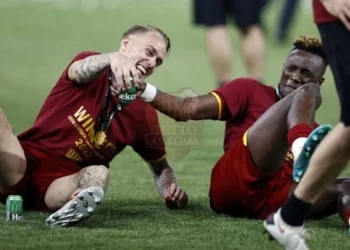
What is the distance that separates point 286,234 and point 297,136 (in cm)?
61

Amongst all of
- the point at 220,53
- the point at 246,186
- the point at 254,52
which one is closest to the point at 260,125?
the point at 246,186

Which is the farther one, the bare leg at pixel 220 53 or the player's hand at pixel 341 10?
the bare leg at pixel 220 53

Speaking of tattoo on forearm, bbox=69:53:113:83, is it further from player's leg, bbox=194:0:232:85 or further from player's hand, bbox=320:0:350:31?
player's leg, bbox=194:0:232:85

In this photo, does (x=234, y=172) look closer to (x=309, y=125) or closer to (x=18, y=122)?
(x=309, y=125)

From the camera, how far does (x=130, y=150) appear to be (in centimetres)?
852

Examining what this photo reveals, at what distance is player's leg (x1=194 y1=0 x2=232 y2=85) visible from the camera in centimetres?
953

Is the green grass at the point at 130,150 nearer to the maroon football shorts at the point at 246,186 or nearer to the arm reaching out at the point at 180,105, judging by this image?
the maroon football shorts at the point at 246,186

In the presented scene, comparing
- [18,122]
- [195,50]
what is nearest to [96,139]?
[18,122]

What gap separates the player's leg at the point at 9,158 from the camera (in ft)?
18.2

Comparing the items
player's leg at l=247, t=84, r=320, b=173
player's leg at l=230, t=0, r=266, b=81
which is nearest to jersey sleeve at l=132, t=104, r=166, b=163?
player's leg at l=247, t=84, r=320, b=173

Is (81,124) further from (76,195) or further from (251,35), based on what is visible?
(251,35)

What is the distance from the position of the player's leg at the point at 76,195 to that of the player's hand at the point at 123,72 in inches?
17.2

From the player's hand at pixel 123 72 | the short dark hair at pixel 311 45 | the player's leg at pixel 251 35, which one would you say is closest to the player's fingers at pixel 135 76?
the player's hand at pixel 123 72

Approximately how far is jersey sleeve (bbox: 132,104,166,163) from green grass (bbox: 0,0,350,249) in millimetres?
262
